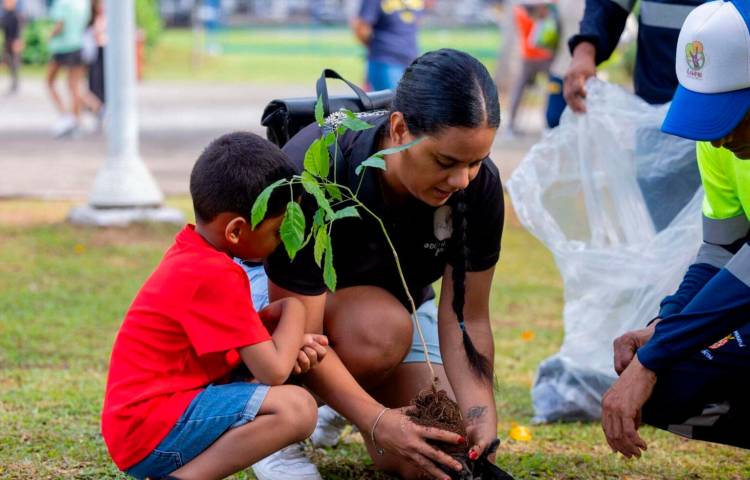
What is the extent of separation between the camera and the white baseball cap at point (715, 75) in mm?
2482

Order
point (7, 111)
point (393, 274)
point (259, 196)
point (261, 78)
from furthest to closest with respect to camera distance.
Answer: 1. point (261, 78)
2. point (7, 111)
3. point (393, 274)
4. point (259, 196)

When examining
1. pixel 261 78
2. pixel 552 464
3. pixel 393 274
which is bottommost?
pixel 261 78

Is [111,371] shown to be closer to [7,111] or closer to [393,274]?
[393,274]

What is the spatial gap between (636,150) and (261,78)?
1699cm

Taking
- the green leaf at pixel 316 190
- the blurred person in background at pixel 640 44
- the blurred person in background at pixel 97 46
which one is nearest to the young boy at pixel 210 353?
the green leaf at pixel 316 190

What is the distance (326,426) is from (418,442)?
0.86m

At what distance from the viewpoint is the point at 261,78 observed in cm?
2041

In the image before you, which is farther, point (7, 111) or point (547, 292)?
point (7, 111)

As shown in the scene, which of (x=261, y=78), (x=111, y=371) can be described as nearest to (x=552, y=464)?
(x=111, y=371)

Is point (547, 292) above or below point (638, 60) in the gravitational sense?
below

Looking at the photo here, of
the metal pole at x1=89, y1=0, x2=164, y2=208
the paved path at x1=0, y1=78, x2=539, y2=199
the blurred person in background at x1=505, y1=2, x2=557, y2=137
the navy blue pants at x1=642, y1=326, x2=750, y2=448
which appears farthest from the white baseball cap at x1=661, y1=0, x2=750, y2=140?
the blurred person in background at x1=505, y1=2, x2=557, y2=137

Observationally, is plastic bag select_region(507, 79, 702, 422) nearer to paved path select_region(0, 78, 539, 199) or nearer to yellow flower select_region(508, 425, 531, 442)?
yellow flower select_region(508, 425, 531, 442)

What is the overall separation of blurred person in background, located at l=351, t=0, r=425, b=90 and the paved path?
1519 mm

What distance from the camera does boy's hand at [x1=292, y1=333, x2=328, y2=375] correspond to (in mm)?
2693
